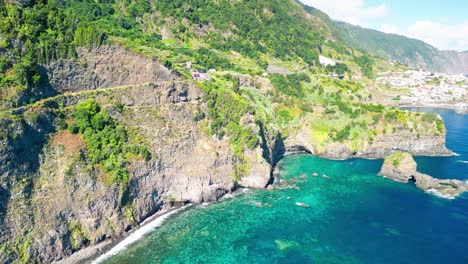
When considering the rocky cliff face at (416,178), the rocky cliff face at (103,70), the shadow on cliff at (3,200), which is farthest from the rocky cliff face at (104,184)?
the rocky cliff face at (416,178)

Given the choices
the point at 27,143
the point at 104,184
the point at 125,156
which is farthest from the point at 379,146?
the point at 27,143

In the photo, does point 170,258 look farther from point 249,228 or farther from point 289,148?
point 289,148

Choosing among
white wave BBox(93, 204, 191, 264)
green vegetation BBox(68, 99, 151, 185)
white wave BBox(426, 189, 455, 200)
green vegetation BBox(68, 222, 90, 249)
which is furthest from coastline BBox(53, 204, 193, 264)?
white wave BBox(426, 189, 455, 200)

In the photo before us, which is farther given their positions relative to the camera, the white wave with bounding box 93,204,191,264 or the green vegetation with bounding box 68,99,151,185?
the green vegetation with bounding box 68,99,151,185

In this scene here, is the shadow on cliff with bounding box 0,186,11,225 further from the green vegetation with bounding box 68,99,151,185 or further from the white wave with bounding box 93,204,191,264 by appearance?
the white wave with bounding box 93,204,191,264

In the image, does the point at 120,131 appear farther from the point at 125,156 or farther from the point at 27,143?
the point at 27,143

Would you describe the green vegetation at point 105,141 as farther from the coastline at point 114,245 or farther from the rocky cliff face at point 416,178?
the rocky cliff face at point 416,178
